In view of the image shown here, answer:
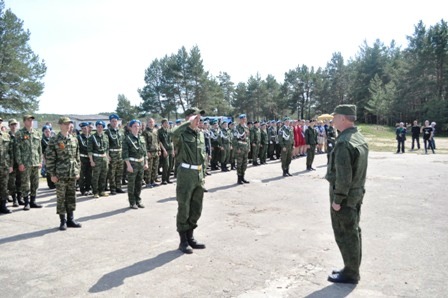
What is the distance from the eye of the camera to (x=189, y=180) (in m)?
5.43

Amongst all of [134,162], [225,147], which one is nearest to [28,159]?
[134,162]

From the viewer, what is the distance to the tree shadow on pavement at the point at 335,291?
3867mm

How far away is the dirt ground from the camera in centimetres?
409

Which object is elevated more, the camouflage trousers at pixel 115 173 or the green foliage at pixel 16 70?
the green foliage at pixel 16 70

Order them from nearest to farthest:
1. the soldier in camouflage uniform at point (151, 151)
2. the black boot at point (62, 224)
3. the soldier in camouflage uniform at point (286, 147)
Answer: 1. the black boot at point (62, 224)
2. the soldier in camouflage uniform at point (151, 151)
3. the soldier in camouflage uniform at point (286, 147)

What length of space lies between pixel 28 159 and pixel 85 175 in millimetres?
2035

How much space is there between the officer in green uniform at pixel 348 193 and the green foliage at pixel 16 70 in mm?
33825

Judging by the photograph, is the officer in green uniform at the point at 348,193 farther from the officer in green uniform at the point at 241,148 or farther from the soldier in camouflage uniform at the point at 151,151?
the soldier in camouflage uniform at the point at 151,151

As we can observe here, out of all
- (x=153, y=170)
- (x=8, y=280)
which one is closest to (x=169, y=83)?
(x=153, y=170)

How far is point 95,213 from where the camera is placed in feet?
25.8

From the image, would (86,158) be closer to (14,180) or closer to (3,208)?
(14,180)

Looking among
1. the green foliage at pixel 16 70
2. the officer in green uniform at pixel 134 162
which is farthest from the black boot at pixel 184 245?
the green foliage at pixel 16 70

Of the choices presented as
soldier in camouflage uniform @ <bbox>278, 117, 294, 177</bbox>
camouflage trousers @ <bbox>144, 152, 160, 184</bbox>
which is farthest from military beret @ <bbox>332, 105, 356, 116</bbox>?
soldier in camouflage uniform @ <bbox>278, 117, 294, 177</bbox>

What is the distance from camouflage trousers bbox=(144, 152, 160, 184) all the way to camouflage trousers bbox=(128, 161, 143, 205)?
275 centimetres
